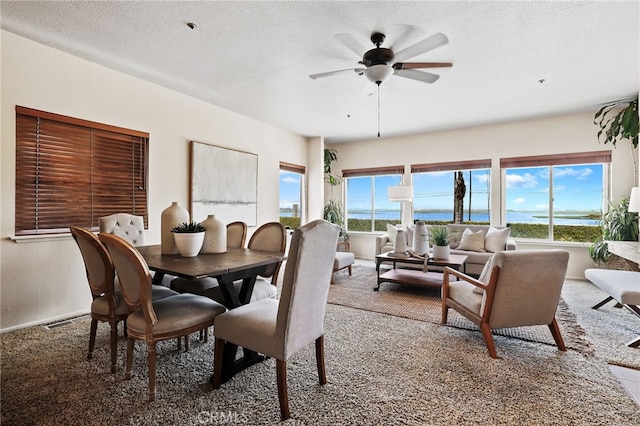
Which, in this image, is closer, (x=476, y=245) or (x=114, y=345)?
(x=114, y=345)

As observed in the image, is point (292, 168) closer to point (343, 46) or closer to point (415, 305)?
point (343, 46)

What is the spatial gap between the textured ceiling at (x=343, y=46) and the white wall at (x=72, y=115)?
177mm

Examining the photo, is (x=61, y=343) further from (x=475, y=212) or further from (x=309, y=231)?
(x=475, y=212)

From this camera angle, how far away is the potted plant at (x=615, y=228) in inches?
164

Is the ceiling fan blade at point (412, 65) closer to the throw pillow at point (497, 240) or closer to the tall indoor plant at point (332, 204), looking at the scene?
the throw pillow at point (497, 240)

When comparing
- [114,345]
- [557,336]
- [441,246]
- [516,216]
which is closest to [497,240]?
[516,216]

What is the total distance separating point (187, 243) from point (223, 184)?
266 centimetres

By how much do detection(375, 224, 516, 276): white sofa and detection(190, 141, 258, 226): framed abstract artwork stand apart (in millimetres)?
2424

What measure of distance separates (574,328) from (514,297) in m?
1.17

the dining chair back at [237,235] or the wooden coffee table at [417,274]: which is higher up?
the dining chair back at [237,235]

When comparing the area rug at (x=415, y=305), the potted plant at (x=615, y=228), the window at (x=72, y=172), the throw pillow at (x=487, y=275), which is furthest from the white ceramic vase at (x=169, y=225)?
the potted plant at (x=615, y=228)

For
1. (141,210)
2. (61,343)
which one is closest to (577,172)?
(141,210)

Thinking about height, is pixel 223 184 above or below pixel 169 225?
above

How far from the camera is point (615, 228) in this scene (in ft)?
14.0
